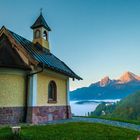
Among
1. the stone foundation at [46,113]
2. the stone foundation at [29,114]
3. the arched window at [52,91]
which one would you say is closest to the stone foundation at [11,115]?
the stone foundation at [29,114]

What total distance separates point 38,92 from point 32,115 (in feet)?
5.44

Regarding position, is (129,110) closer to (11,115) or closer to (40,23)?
(40,23)

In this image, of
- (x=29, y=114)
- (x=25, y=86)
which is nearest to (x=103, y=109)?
(x=25, y=86)

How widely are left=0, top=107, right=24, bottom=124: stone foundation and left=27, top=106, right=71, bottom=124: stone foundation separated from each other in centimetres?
55

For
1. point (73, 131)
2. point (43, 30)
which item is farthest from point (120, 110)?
point (73, 131)

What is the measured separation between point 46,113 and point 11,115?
8.74ft

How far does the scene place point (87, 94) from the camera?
181875mm

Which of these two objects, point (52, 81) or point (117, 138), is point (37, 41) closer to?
point (52, 81)

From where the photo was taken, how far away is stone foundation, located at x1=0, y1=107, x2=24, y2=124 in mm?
13062

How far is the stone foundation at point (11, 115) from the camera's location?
42.9ft

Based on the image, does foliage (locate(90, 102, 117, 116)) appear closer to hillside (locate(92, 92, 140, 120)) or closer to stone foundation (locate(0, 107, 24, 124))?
hillside (locate(92, 92, 140, 120))

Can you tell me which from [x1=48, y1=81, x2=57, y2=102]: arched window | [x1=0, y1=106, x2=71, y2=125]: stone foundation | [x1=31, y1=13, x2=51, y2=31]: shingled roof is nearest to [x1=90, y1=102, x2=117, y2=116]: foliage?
[x1=31, y1=13, x2=51, y2=31]: shingled roof

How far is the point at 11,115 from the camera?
1333 centimetres

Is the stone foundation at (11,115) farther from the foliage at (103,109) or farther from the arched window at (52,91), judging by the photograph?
the foliage at (103,109)
